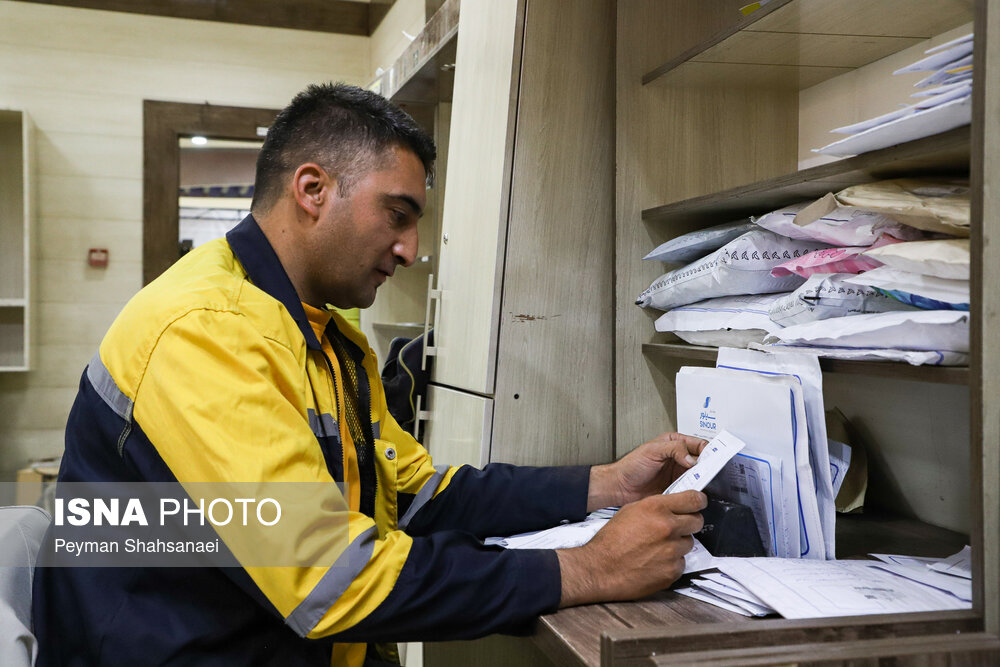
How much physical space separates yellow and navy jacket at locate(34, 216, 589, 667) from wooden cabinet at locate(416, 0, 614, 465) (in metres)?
0.56

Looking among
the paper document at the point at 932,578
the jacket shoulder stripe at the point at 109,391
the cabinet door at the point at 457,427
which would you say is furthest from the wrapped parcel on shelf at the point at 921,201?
the jacket shoulder stripe at the point at 109,391

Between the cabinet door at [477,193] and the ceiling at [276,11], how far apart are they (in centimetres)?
223

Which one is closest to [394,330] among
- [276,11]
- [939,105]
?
[276,11]

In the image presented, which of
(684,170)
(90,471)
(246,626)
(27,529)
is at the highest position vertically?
(684,170)

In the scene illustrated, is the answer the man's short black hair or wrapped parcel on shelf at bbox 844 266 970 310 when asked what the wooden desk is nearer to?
wrapped parcel on shelf at bbox 844 266 970 310

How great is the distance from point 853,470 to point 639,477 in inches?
16.4

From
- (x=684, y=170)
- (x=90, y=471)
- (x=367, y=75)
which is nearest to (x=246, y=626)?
(x=90, y=471)

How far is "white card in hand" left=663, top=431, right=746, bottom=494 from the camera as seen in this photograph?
3.87 ft

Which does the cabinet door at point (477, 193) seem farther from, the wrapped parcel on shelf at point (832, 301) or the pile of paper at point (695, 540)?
the wrapped parcel on shelf at point (832, 301)

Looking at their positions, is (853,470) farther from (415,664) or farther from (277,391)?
(415,664)

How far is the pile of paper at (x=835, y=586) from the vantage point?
37.4 inches

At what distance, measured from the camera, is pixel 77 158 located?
4.03 meters

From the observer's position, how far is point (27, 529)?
4.01 feet

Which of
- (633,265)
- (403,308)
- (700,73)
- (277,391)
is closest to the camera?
(277,391)
